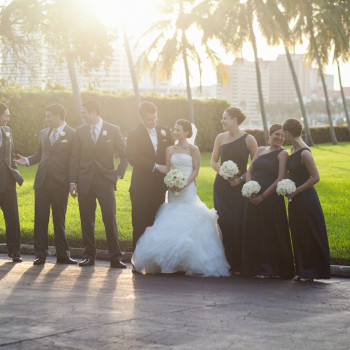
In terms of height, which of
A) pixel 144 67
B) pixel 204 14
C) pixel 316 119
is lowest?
pixel 316 119

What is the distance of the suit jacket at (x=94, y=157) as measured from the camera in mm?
9750

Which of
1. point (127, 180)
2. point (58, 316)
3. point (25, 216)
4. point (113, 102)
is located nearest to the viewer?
point (58, 316)

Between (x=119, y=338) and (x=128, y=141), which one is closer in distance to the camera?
A: (x=119, y=338)

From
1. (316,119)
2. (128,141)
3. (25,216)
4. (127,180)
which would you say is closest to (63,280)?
(128,141)

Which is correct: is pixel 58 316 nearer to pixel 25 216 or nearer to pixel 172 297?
pixel 172 297

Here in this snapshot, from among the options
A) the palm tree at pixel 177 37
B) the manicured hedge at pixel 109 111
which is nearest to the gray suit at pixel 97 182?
the manicured hedge at pixel 109 111

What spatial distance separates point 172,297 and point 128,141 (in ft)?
9.87

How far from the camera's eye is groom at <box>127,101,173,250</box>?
9.49 m

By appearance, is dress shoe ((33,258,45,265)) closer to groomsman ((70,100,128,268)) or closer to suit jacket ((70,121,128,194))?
groomsman ((70,100,128,268))

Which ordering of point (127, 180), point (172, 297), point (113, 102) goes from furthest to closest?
point (113, 102)
point (127, 180)
point (172, 297)

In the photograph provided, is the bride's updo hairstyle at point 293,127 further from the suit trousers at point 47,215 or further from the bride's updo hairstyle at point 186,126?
the suit trousers at point 47,215

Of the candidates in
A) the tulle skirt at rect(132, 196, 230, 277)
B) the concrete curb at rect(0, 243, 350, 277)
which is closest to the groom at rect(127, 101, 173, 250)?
the tulle skirt at rect(132, 196, 230, 277)

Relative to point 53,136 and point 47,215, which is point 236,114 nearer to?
point 53,136

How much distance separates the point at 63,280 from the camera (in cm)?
835
